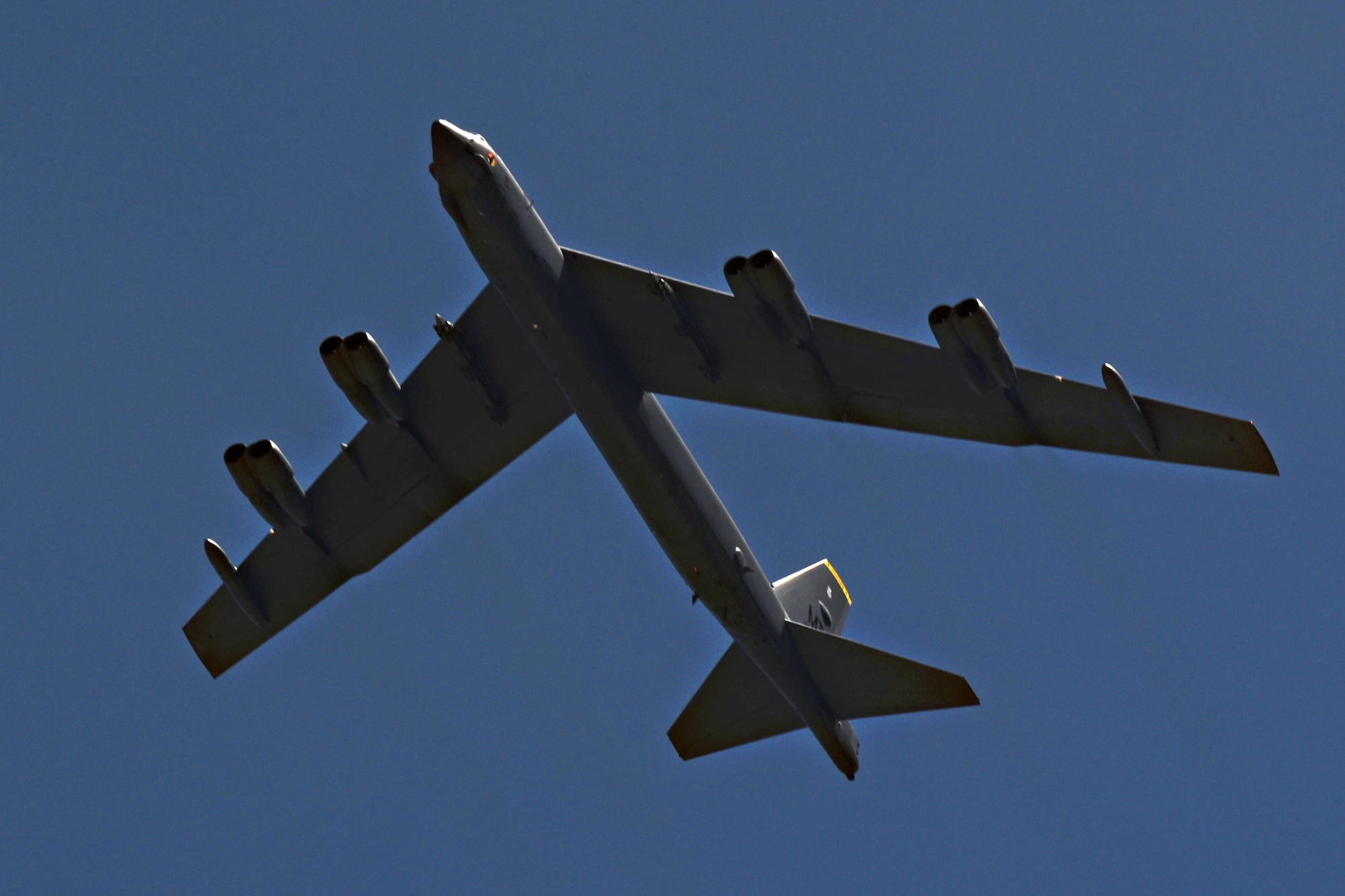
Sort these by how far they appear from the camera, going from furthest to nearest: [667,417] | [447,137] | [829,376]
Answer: [829,376], [667,417], [447,137]

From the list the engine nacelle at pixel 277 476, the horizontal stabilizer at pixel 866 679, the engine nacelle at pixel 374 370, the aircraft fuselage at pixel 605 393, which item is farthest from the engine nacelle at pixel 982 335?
the engine nacelle at pixel 277 476

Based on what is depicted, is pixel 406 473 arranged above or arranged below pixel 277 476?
below

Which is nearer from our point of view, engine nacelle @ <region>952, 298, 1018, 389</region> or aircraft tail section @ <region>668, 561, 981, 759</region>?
engine nacelle @ <region>952, 298, 1018, 389</region>

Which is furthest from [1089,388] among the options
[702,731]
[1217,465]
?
[702,731]

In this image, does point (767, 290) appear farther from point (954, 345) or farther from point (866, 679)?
point (866, 679)

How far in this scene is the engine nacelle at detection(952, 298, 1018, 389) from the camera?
21.5 m

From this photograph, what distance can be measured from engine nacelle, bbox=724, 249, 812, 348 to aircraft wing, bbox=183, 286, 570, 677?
178 inches

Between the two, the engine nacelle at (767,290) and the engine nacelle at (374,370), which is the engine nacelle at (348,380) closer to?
the engine nacelle at (374,370)

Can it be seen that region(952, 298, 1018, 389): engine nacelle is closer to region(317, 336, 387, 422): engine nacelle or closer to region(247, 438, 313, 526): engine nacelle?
region(317, 336, 387, 422): engine nacelle

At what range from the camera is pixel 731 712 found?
27047mm

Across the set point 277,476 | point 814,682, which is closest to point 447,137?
point 277,476

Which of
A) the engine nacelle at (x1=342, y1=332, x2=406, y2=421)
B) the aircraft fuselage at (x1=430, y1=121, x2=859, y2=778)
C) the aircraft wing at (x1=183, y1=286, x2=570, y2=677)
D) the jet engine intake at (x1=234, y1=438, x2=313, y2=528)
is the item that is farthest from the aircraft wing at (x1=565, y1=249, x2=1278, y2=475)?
the jet engine intake at (x1=234, y1=438, x2=313, y2=528)

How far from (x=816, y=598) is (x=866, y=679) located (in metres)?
3.75

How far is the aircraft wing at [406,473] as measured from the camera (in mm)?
24719
